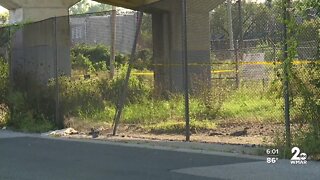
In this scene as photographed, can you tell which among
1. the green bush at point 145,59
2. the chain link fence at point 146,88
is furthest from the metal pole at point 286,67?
the green bush at point 145,59

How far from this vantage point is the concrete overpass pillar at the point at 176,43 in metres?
15.0

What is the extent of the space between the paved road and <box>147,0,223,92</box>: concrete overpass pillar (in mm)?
3041

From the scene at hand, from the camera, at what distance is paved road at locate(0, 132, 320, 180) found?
901 centimetres

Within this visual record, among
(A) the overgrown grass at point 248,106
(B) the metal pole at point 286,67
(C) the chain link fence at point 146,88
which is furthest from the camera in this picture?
(A) the overgrown grass at point 248,106

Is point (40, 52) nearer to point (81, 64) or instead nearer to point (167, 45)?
point (81, 64)

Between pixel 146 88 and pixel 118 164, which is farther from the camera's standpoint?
pixel 146 88

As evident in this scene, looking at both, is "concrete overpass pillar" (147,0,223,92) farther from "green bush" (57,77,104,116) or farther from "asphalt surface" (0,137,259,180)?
"asphalt surface" (0,137,259,180)

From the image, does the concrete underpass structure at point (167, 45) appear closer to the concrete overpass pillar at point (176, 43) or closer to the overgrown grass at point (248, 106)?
the concrete overpass pillar at point (176, 43)

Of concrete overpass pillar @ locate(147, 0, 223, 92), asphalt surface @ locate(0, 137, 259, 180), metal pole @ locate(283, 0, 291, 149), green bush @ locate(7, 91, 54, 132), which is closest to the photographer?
asphalt surface @ locate(0, 137, 259, 180)

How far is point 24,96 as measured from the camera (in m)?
17.3

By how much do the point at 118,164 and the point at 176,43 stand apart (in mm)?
6444

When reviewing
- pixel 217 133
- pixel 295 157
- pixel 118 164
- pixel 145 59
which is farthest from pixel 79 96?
pixel 295 157

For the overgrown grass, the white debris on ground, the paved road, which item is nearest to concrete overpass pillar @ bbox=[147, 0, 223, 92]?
the overgrown grass

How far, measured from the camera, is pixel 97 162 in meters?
10.5
